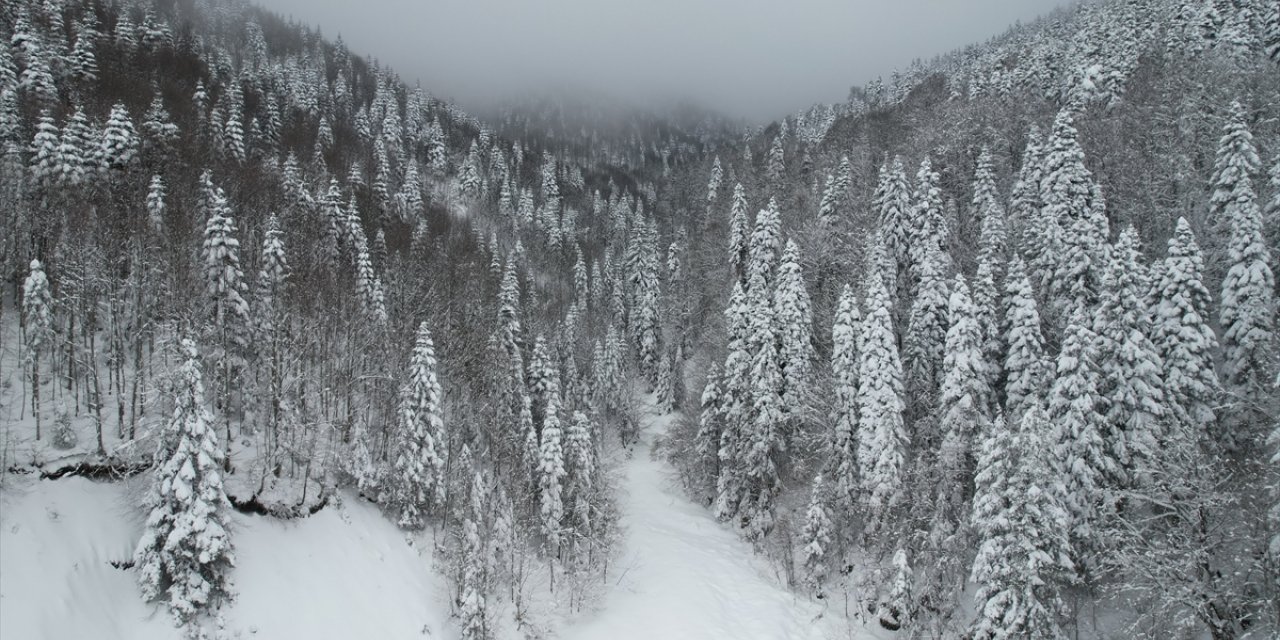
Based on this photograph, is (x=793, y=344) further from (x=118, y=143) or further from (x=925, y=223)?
(x=118, y=143)

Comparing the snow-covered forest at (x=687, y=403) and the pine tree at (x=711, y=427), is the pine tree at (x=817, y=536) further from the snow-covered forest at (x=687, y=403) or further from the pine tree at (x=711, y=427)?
the pine tree at (x=711, y=427)

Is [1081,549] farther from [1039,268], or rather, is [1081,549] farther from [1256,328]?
[1039,268]

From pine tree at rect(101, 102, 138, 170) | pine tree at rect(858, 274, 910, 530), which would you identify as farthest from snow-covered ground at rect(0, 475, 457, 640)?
pine tree at rect(101, 102, 138, 170)

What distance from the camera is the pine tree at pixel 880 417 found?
30531 mm

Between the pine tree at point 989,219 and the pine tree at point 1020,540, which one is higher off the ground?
the pine tree at point 989,219

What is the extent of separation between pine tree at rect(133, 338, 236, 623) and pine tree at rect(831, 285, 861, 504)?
93.5ft

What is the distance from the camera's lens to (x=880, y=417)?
31.4 m

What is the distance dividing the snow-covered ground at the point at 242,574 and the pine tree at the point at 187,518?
0.82 metres

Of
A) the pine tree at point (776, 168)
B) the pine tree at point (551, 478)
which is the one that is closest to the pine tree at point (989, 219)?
the pine tree at point (551, 478)

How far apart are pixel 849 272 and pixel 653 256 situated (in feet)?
106

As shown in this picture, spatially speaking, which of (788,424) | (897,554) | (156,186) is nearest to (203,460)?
(156,186)

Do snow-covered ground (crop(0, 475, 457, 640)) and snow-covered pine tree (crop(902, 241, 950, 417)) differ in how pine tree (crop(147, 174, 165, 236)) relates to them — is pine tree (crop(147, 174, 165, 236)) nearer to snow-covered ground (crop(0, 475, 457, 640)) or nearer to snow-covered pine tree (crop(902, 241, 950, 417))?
snow-covered ground (crop(0, 475, 457, 640))

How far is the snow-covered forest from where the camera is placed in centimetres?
2114

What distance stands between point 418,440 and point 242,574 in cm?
1048
